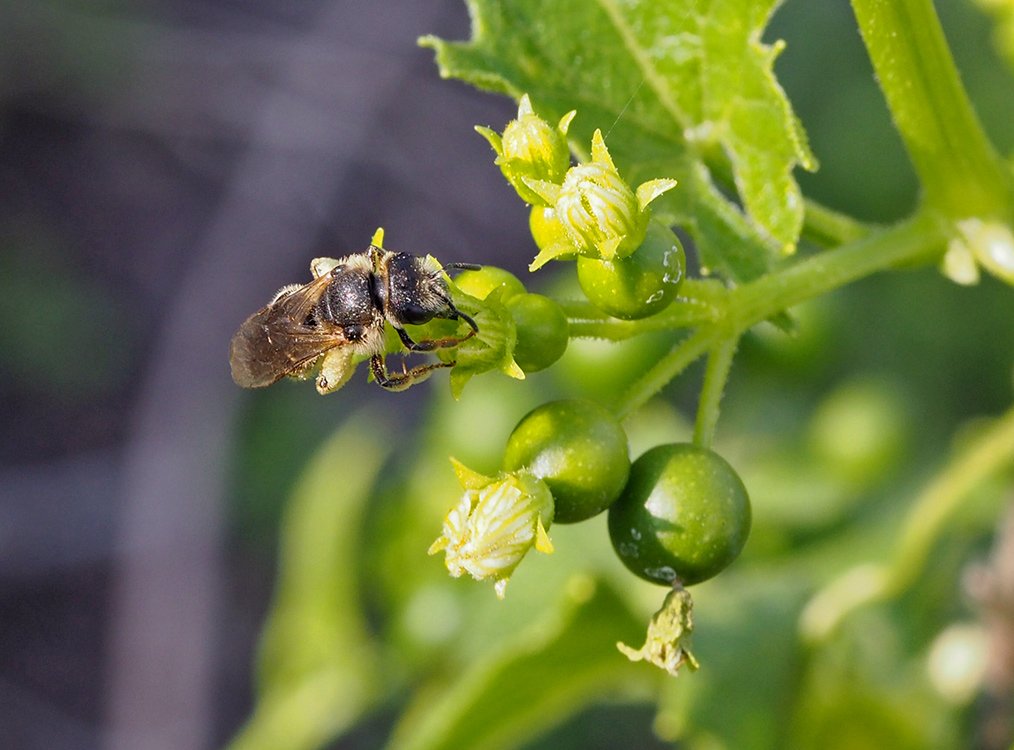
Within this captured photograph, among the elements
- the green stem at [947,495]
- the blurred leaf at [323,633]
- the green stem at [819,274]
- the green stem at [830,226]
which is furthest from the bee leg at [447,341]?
the blurred leaf at [323,633]

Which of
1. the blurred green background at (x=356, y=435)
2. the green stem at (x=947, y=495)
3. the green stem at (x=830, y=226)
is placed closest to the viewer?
the green stem at (x=830, y=226)

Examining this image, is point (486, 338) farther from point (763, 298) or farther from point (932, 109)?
point (932, 109)

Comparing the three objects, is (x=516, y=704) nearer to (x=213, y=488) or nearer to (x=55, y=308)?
(x=213, y=488)

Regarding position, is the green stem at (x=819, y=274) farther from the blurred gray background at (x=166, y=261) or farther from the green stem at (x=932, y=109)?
the blurred gray background at (x=166, y=261)

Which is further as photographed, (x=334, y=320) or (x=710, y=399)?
(x=334, y=320)

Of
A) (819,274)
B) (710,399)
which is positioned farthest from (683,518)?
(819,274)

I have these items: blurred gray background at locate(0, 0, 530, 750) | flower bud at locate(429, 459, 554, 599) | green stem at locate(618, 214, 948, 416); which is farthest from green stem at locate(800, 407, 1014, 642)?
blurred gray background at locate(0, 0, 530, 750)
